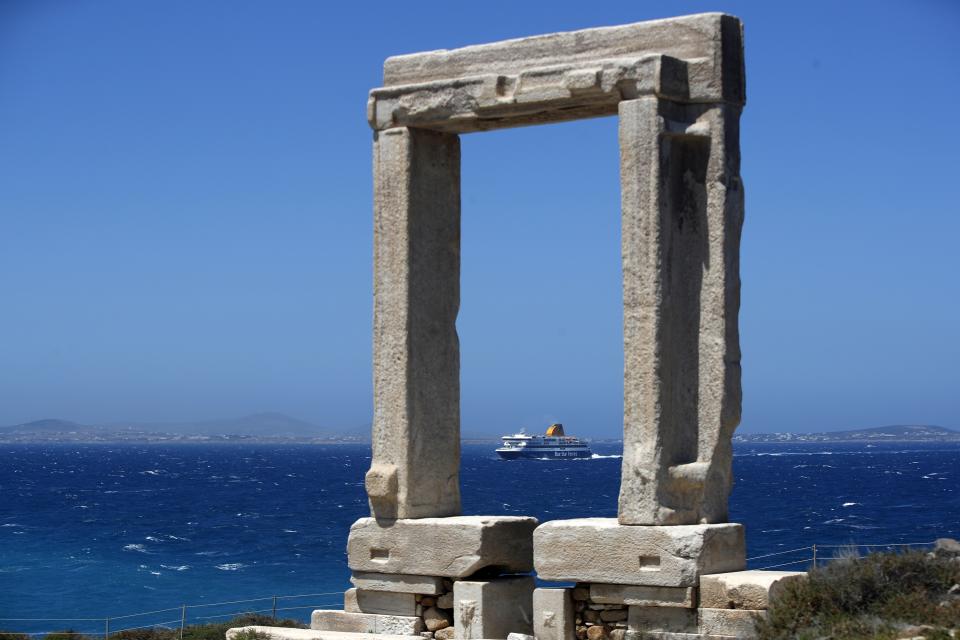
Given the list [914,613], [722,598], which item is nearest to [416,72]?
[722,598]

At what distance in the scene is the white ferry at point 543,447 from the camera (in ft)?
387

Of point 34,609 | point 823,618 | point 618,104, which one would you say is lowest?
point 34,609

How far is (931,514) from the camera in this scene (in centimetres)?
5988

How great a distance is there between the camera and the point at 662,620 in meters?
10.8

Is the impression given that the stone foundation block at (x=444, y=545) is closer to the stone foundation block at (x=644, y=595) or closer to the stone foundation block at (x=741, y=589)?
the stone foundation block at (x=644, y=595)

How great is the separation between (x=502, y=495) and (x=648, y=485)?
2424 inches

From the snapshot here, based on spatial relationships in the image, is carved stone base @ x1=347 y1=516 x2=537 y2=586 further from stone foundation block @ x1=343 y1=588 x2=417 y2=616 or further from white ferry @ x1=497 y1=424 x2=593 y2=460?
white ferry @ x1=497 y1=424 x2=593 y2=460

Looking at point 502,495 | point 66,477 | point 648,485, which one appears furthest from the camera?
point 66,477

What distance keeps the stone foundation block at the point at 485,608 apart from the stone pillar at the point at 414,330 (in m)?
0.85

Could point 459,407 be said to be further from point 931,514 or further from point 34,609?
point 931,514

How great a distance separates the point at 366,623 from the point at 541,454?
108 metres

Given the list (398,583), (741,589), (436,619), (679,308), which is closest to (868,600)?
(741,589)

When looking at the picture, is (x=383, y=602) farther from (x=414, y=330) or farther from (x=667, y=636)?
(x=667, y=636)

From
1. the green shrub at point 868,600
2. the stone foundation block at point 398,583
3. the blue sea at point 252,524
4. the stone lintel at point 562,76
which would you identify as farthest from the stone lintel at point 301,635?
the blue sea at point 252,524
